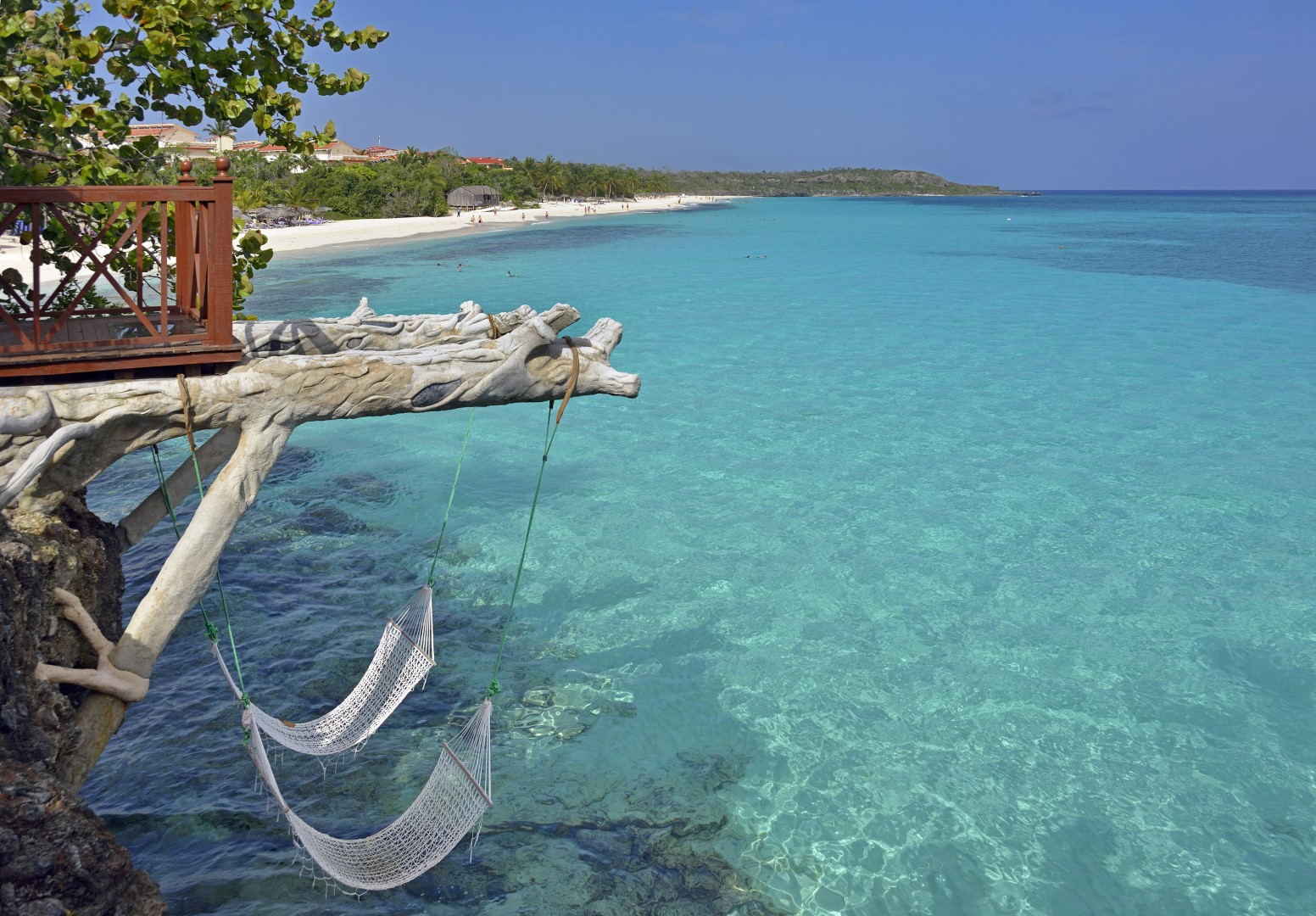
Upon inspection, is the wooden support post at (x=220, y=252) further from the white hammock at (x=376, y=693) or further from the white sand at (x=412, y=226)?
the white sand at (x=412, y=226)

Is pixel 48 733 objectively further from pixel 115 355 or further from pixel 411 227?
pixel 411 227

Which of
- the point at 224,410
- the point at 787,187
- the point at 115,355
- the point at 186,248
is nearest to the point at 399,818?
the point at 224,410

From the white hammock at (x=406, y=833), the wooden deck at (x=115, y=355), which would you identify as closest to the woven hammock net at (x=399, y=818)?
the white hammock at (x=406, y=833)

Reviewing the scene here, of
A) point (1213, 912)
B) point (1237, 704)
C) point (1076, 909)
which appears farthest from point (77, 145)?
point (1237, 704)

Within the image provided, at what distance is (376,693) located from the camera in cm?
625

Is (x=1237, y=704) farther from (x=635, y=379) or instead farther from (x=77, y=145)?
(x=77, y=145)

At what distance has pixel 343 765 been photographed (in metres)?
6.26

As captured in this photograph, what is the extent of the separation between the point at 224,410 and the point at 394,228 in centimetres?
5207

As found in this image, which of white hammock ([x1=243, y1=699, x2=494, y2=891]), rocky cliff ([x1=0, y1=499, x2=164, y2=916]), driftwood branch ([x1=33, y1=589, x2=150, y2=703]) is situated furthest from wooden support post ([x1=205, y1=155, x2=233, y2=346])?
white hammock ([x1=243, y1=699, x2=494, y2=891])

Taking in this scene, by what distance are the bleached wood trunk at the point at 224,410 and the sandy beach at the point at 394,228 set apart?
2118 cm

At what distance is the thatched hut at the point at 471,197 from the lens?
71062mm

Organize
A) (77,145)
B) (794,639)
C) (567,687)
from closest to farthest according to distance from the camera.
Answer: (77,145) < (567,687) < (794,639)

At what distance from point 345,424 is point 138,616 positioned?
10859 millimetres

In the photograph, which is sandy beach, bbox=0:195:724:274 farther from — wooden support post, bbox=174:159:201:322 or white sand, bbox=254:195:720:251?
wooden support post, bbox=174:159:201:322
